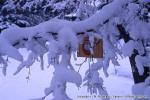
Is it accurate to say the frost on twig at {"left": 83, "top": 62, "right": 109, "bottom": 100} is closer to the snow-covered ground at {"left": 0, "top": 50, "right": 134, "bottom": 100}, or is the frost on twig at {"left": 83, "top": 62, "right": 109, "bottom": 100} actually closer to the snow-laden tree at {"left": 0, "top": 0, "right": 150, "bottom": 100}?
the snow-laden tree at {"left": 0, "top": 0, "right": 150, "bottom": 100}

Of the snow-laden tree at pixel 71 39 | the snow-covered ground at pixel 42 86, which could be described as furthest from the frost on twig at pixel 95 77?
the snow-covered ground at pixel 42 86

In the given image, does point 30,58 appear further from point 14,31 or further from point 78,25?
point 78,25

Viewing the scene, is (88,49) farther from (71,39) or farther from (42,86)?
(42,86)

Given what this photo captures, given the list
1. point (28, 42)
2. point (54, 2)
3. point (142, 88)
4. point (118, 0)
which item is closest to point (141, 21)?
point (118, 0)

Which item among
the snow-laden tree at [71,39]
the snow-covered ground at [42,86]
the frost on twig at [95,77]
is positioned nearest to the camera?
the snow-laden tree at [71,39]

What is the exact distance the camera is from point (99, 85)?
3230 mm

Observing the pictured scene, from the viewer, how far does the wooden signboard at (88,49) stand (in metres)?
2.61

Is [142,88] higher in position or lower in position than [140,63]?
lower

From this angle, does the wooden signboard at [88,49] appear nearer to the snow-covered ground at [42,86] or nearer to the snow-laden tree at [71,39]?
the snow-laden tree at [71,39]

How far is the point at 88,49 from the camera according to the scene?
8.82 feet

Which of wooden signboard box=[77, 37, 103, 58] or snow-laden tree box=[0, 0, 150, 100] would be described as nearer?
snow-laden tree box=[0, 0, 150, 100]

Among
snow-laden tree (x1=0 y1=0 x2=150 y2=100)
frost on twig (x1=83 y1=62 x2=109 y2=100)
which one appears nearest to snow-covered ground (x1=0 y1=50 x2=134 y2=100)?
frost on twig (x1=83 y1=62 x2=109 y2=100)

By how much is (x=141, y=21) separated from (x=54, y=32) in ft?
2.98

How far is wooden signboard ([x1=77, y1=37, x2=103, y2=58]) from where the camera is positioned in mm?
2609
